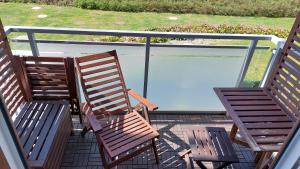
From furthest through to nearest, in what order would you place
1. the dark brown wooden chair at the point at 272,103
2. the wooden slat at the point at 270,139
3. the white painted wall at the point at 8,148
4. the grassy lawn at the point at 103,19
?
the grassy lawn at the point at 103,19 → the dark brown wooden chair at the point at 272,103 → the wooden slat at the point at 270,139 → the white painted wall at the point at 8,148

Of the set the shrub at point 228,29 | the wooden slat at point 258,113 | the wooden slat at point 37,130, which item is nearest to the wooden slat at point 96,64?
the wooden slat at point 37,130

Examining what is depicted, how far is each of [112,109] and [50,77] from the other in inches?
31.2

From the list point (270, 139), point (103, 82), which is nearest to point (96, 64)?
point (103, 82)

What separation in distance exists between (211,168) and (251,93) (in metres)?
0.94

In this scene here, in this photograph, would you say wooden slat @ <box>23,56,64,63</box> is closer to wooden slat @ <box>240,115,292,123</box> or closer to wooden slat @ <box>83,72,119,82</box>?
wooden slat @ <box>83,72,119,82</box>

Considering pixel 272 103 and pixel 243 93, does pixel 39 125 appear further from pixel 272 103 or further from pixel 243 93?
pixel 272 103

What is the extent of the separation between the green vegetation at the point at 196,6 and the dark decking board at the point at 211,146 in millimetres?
10575

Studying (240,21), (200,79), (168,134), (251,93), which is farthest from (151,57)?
(240,21)

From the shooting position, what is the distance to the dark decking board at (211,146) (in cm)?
238

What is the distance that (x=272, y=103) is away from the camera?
2693 millimetres

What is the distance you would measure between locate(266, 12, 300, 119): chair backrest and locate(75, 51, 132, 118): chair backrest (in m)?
1.65

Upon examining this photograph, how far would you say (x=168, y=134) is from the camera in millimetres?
3168

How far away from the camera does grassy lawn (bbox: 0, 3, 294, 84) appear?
10695 millimetres

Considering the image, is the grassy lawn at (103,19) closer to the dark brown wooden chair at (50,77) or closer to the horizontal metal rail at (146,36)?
the horizontal metal rail at (146,36)
